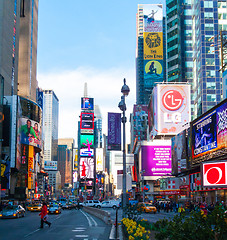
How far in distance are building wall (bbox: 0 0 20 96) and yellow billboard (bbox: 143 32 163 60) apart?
4615cm

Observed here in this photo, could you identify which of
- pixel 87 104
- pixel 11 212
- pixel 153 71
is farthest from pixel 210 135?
pixel 87 104

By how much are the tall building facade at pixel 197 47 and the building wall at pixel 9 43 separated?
1928 inches

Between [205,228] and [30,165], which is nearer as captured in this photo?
[205,228]

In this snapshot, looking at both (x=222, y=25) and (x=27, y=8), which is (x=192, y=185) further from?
(x=27, y=8)

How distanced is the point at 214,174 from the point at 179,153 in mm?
66160

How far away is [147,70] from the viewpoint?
465 ft

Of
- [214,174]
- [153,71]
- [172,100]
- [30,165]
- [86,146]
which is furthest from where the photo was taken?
[86,146]

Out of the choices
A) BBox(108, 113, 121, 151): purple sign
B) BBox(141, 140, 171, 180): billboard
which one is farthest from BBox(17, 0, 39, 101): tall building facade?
BBox(108, 113, 121, 151): purple sign

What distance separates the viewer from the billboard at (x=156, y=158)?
10988 cm

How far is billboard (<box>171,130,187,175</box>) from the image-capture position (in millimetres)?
72500

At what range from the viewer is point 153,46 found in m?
141

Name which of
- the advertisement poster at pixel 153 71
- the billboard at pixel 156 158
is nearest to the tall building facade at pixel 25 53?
the advertisement poster at pixel 153 71

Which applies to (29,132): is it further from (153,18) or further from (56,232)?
(56,232)

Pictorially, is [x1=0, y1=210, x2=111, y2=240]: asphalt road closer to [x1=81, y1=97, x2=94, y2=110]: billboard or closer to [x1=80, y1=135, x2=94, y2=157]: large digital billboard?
[x1=80, y1=135, x2=94, y2=157]: large digital billboard
